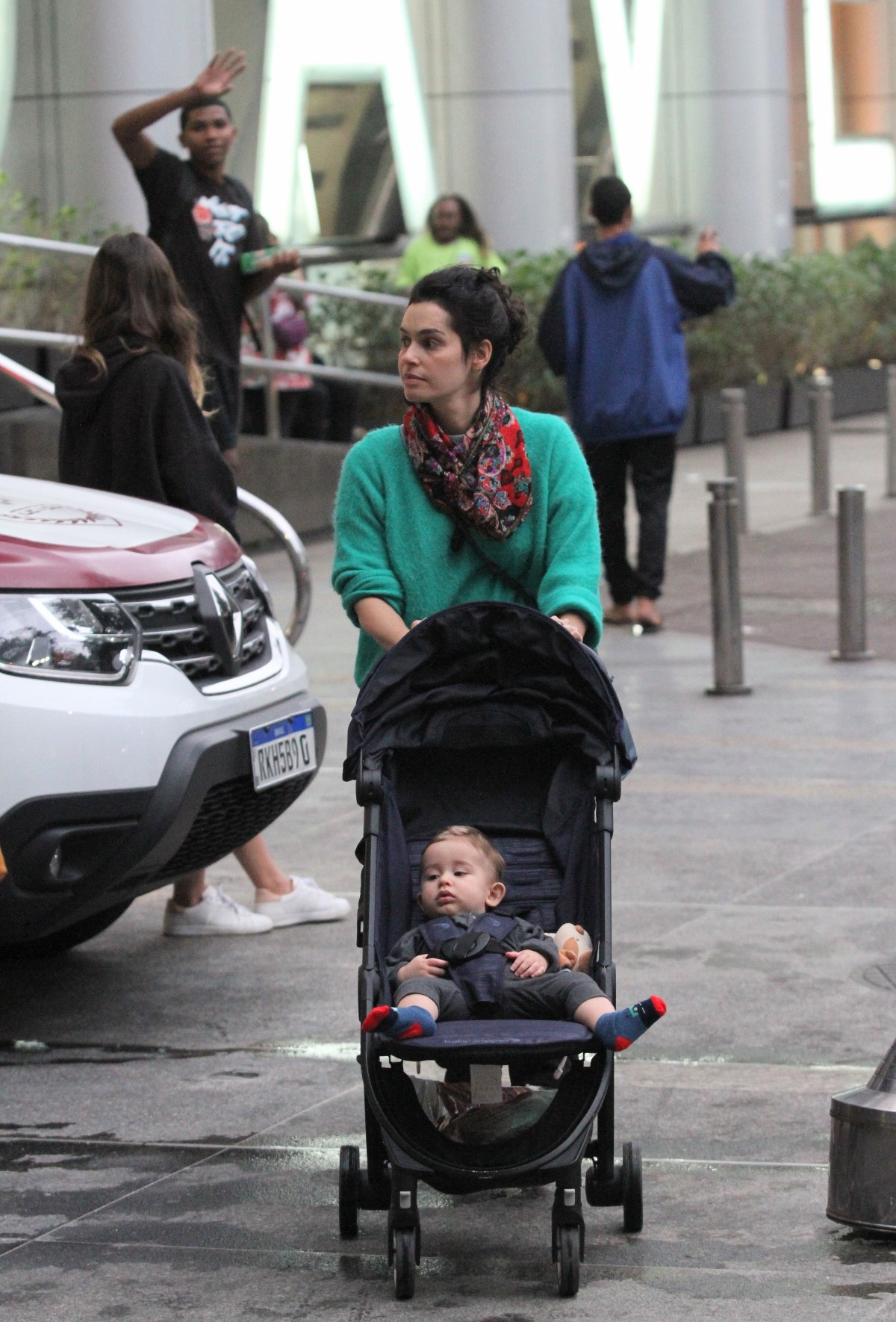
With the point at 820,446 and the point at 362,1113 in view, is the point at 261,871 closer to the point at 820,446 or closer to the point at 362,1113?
the point at 362,1113

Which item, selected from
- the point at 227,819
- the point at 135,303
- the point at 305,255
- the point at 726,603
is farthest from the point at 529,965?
the point at 305,255

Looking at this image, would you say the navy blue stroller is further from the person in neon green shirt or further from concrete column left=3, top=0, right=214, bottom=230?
concrete column left=3, top=0, right=214, bottom=230

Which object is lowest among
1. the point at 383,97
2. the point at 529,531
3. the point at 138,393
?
the point at 529,531

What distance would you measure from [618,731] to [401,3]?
18603mm

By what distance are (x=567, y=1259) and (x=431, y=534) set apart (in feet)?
4.83

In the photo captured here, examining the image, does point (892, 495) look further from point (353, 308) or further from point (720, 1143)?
point (720, 1143)

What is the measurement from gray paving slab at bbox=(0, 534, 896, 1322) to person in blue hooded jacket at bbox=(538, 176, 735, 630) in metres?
3.59

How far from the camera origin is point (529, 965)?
4.06 meters

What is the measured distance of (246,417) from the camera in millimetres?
15305

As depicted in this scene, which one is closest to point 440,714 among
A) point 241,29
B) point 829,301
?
point 241,29

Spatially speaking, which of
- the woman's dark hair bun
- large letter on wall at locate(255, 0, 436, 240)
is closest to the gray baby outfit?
the woman's dark hair bun

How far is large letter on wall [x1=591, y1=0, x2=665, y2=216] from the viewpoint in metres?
25.6

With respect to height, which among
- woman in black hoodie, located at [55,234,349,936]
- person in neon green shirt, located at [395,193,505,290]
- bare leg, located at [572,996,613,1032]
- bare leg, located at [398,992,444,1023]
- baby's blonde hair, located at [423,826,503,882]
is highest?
person in neon green shirt, located at [395,193,505,290]

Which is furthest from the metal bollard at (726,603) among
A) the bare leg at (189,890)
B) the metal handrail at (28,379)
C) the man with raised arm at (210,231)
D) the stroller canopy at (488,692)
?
the stroller canopy at (488,692)
